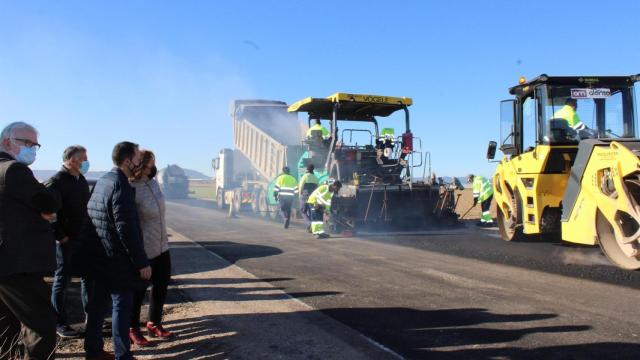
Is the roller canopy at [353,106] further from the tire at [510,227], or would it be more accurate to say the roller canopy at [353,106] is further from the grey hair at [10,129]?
the grey hair at [10,129]

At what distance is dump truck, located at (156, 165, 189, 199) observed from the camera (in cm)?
3538

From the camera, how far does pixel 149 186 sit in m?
4.05

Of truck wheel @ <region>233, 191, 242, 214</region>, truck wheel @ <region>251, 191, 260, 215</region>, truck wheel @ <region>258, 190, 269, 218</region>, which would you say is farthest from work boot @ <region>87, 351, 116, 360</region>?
truck wheel @ <region>233, 191, 242, 214</region>

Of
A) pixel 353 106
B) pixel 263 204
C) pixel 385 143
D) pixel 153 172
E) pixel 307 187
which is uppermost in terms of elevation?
pixel 353 106

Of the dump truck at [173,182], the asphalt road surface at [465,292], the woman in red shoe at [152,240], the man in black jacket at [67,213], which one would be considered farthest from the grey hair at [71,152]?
the dump truck at [173,182]

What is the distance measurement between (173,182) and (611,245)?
31.9m

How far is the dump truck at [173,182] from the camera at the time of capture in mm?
35375

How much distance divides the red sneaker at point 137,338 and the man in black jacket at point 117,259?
1.61ft

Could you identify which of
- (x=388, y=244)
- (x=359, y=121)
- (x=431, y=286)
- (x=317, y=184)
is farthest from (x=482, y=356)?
(x=359, y=121)

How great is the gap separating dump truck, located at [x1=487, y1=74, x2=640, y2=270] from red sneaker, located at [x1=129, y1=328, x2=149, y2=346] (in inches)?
209

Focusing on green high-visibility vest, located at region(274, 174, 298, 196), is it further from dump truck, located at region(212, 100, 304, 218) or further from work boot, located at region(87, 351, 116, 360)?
work boot, located at region(87, 351, 116, 360)

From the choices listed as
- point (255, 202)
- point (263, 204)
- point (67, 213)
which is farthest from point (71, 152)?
point (255, 202)

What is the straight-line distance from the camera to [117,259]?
3.43 m

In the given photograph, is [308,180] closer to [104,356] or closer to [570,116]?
[570,116]
